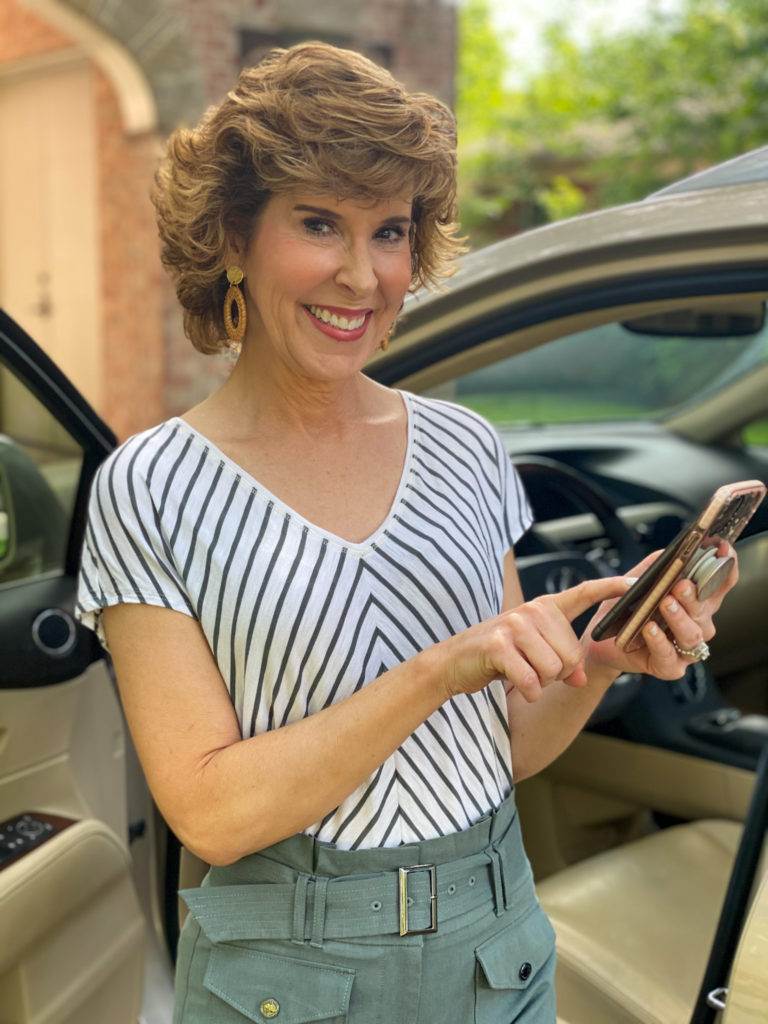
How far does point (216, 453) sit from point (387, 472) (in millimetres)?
224

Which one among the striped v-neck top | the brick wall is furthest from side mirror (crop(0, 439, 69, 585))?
the brick wall

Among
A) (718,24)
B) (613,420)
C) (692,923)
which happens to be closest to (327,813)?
(692,923)

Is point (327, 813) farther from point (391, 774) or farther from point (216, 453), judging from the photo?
point (216, 453)

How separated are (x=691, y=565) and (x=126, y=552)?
608mm

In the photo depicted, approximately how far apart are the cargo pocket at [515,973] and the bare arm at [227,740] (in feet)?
0.94

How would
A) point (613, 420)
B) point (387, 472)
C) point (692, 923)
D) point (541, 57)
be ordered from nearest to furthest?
point (387, 472), point (692, 923), point (613, 420), point (541, 57)

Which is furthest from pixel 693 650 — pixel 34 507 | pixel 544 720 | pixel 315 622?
pixel 34 507

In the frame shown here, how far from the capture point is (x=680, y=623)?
53.5 inches

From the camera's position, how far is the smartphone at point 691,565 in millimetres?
1284

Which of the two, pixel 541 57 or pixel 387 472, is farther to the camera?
pixel 541 57

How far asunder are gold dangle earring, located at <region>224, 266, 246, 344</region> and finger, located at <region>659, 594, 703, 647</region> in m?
0.61

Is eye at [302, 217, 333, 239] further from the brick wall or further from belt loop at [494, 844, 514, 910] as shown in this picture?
the brick wall

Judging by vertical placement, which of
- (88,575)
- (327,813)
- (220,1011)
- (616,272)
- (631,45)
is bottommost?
(220,1011)

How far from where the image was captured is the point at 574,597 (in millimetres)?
1343
